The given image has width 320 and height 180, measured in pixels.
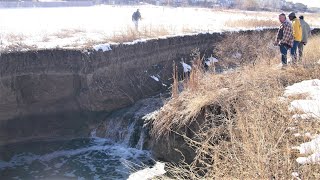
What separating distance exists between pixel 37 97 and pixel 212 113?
6641 millimetres

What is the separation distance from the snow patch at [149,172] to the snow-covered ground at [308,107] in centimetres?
336

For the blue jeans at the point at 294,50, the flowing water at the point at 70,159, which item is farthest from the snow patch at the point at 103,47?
the blue jeans at the point at 294,50

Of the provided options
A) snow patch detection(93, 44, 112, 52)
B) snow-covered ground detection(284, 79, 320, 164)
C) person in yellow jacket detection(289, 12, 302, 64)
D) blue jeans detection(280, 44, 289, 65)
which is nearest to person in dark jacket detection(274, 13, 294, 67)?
blue jeans detection(280, 44, 289, 65)

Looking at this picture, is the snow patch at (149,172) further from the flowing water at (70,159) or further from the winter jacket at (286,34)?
the winter jacket at (286,34)

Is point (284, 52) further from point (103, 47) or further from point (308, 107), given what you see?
point (103, 47)

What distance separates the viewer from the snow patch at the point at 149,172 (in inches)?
351

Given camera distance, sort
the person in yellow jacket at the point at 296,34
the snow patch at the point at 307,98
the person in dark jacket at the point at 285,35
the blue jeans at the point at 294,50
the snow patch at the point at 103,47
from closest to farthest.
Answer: the snow patch at the point at 307,98 < the person in dark jacket at the point at 285,35 < the blue jeans at the point at 294,50 < the person in yellow jacket at the point at 296,34 < the snow patch at the point at 103,47

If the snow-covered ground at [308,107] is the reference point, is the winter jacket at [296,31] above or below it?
above

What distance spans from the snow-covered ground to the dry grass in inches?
4.9

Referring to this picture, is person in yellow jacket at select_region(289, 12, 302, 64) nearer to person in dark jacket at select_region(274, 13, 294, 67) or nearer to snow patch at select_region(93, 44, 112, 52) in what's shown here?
person in dark jacket at select_region(274, 13, 294, 67)

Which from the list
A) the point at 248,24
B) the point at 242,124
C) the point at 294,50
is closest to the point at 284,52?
the point at 294,50

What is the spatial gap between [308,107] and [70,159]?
6519 millimetres

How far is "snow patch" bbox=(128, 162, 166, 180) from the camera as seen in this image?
8914mm

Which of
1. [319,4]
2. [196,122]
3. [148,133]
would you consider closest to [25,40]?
[148,133]
